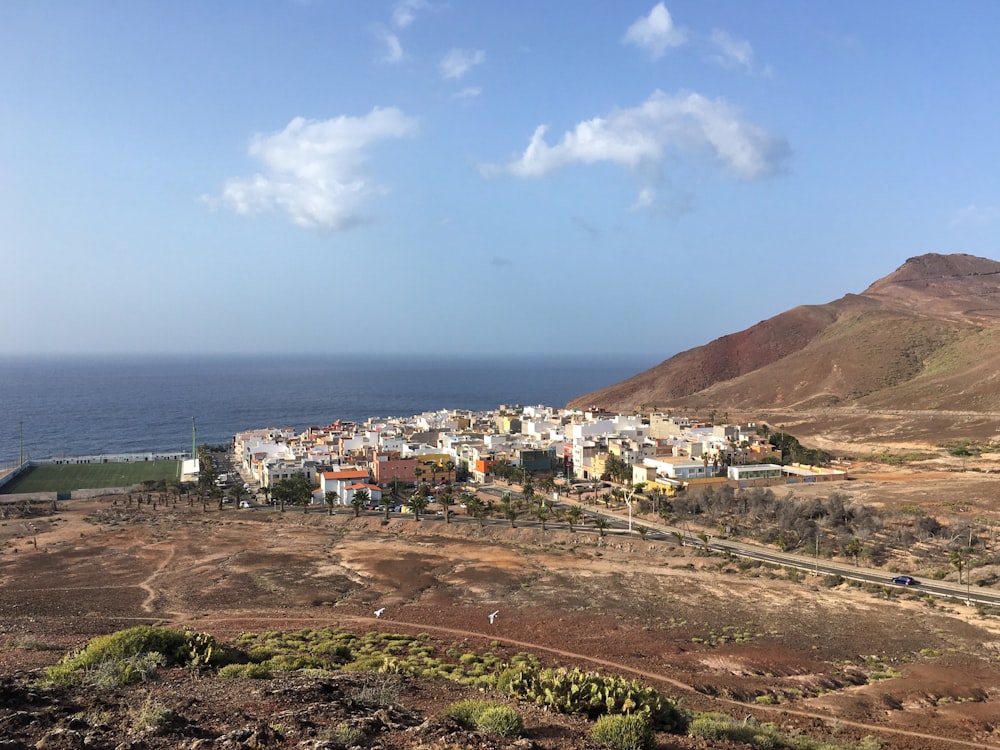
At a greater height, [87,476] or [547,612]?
[547,612]

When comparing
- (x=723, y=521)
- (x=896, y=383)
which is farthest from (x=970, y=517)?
(x=896, y=383)

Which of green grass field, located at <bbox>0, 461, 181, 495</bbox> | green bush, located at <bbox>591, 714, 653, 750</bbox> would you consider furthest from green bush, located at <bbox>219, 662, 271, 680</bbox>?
green grass field, located at <bbox>0, 461, 181, 495</bbox>

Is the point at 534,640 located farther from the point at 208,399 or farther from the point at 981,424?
the point at 208,399

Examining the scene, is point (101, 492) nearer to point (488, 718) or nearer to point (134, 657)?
point (134, 657)

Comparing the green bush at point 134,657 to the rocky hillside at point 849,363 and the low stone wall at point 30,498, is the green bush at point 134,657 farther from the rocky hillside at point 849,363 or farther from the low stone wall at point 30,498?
the rocky hillside at point 849,363

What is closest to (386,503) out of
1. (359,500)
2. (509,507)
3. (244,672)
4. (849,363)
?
(359,500)

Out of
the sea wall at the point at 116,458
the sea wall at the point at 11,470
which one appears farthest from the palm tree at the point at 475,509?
the sea wall at the point at 116,458
